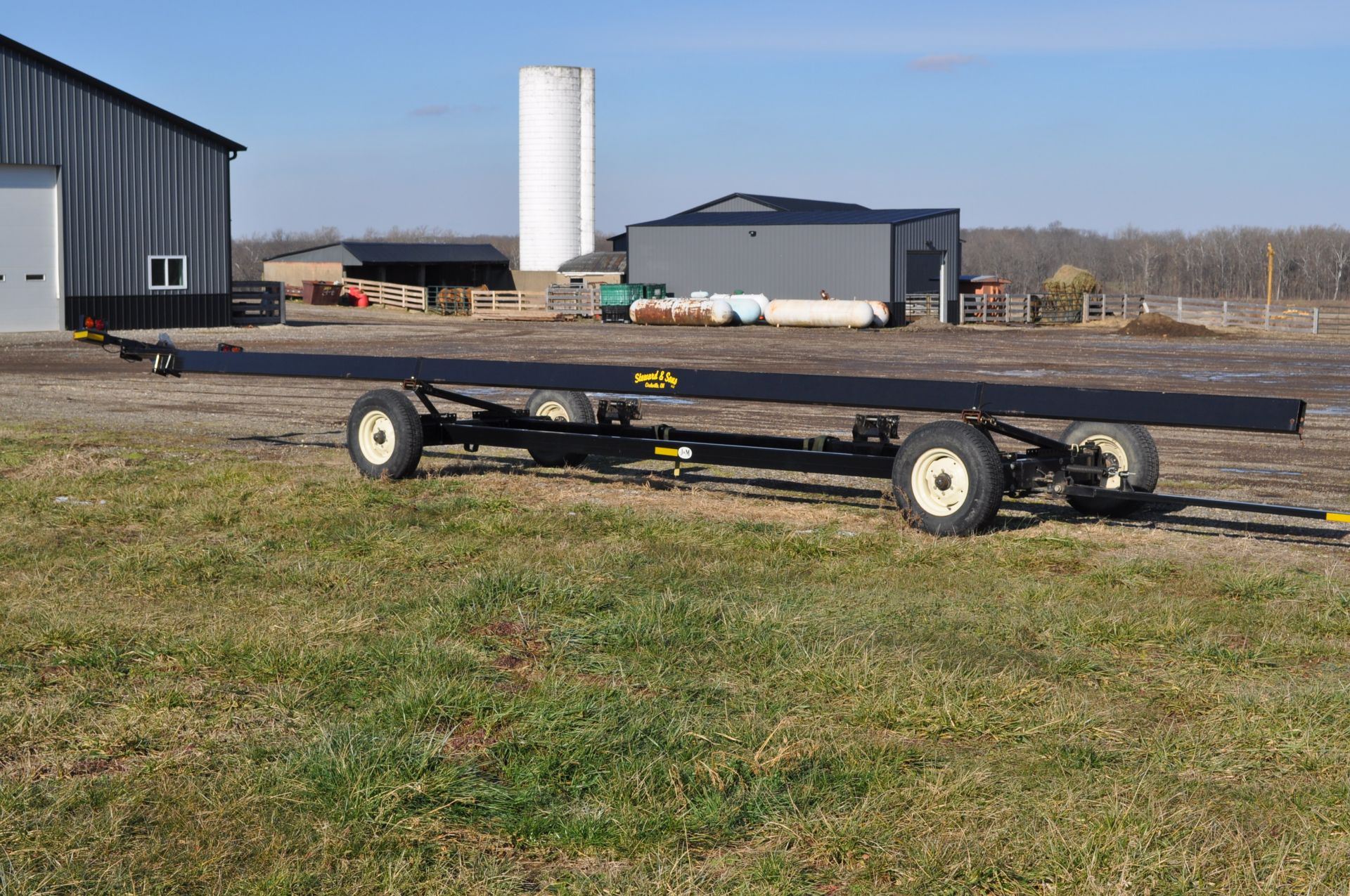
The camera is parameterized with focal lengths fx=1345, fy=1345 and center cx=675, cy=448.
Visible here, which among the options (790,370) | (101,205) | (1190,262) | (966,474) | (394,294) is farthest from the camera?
(1190,262)

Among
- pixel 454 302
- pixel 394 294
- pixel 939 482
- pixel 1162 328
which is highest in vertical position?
pixel 394 294

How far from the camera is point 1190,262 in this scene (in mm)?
130625

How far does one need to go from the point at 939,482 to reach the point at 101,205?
34219mm

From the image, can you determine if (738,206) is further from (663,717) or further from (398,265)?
(663,717)

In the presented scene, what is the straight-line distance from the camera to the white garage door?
35.6m

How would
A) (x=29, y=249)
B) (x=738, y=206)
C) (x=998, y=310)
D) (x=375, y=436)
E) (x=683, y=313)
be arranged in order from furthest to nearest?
(x=738, y=206), (x=998, y=310), (x=683, y=313), (x=29, y=249), (x=375, y=436)

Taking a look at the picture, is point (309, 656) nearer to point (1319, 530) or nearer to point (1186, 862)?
point (1186, 862)

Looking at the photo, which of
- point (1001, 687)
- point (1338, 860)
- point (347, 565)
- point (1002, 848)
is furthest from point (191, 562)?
point (1338, 860)

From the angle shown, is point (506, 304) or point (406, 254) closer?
point (506, 304)

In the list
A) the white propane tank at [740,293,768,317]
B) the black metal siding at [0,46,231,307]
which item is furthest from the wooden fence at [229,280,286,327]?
the white propane tank at [740,293,768,317]

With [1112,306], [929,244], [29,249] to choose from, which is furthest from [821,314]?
[29,249]

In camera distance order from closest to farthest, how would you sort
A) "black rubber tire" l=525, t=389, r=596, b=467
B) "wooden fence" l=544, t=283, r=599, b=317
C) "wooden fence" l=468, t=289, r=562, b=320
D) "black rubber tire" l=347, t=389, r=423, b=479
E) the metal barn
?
1. "black rubber tire" l=347, t=389, r=423, b=479
2. "black rubber tire" l=525, t=389, r=596, b=467
3. "wooden fence" l=544, t=283, r=599, b=317
4. "wooden fence" l=468, t=289, r=562, b=320
5. the metal barn

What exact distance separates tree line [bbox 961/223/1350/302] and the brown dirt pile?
59760 millimetres

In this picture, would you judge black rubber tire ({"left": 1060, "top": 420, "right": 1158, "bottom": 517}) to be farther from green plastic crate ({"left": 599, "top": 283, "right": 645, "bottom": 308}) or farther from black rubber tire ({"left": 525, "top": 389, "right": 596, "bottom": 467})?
green plastic crate ({"left": 599, "top": 283, "right": 645, "bottom": 308})
